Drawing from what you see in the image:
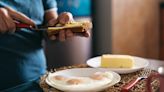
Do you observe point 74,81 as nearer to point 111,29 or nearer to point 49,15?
point 49,15

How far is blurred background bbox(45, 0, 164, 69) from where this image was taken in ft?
6.98

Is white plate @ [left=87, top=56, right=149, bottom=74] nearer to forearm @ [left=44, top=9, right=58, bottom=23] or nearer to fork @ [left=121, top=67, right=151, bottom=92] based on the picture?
fork @ [left=121, top=67, right=151, bottom=92]

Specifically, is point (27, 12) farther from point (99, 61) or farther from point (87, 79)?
point (87, 79)

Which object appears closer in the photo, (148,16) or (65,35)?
(65,35)

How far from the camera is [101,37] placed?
242 cm

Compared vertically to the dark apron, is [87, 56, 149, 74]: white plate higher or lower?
higher

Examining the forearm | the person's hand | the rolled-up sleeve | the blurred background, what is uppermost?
the rolled-up sleeve

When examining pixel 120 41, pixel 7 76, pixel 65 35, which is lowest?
pixel 120 41

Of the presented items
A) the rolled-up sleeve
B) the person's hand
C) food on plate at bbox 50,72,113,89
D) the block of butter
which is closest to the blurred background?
the rolled-up sleeve

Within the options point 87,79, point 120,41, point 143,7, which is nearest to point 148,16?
point 143,7

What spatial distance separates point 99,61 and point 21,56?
241 millimetres

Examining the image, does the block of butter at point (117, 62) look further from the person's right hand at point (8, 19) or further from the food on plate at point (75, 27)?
the person's right hand at point (8, 19)

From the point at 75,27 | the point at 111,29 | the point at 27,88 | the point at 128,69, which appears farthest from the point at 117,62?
the point at 111,29

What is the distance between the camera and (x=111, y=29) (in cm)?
233
